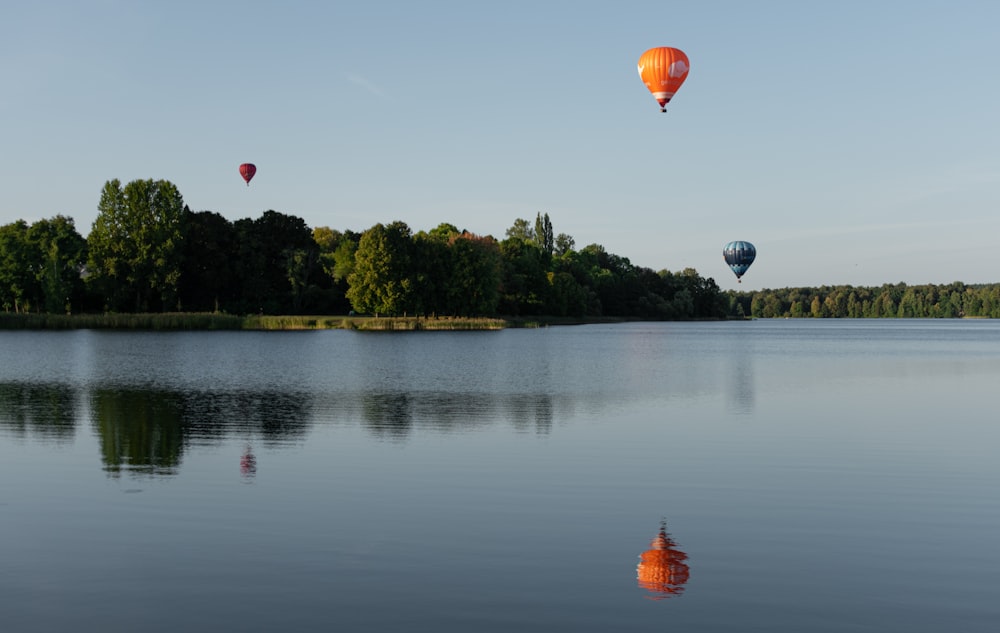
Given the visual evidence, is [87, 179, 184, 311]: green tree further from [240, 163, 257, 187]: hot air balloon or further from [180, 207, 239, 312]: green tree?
[240, 163, 257, 187]: hot air balloon

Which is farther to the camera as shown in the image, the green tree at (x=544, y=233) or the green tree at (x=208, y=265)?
the green tree at (x=544, y=233)

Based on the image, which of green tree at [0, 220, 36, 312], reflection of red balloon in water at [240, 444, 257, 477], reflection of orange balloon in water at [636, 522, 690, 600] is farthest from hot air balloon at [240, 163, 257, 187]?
reflection of orange balloon in water at [636, 522, 690, 600]

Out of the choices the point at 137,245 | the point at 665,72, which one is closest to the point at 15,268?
the point at 137,245

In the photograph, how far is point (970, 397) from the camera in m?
32.1

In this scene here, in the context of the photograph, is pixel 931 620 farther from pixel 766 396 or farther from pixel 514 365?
pixel 514 365

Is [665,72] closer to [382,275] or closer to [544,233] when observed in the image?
[382,275]

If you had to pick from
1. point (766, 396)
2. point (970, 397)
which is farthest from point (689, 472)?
point (970, 397)

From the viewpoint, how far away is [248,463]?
17266 millimetres

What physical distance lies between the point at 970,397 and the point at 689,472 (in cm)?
2049

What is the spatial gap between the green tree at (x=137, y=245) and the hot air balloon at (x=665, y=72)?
214 feet

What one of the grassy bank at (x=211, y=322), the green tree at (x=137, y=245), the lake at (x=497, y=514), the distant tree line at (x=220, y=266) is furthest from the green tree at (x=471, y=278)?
the lake at (x=497, y=514)

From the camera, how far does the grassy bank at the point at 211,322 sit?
97.3 m

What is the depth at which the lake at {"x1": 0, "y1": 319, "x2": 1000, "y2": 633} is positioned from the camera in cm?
854

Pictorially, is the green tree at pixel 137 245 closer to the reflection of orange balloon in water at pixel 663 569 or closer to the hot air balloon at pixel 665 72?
the hot air balloon at pixel 665 72
